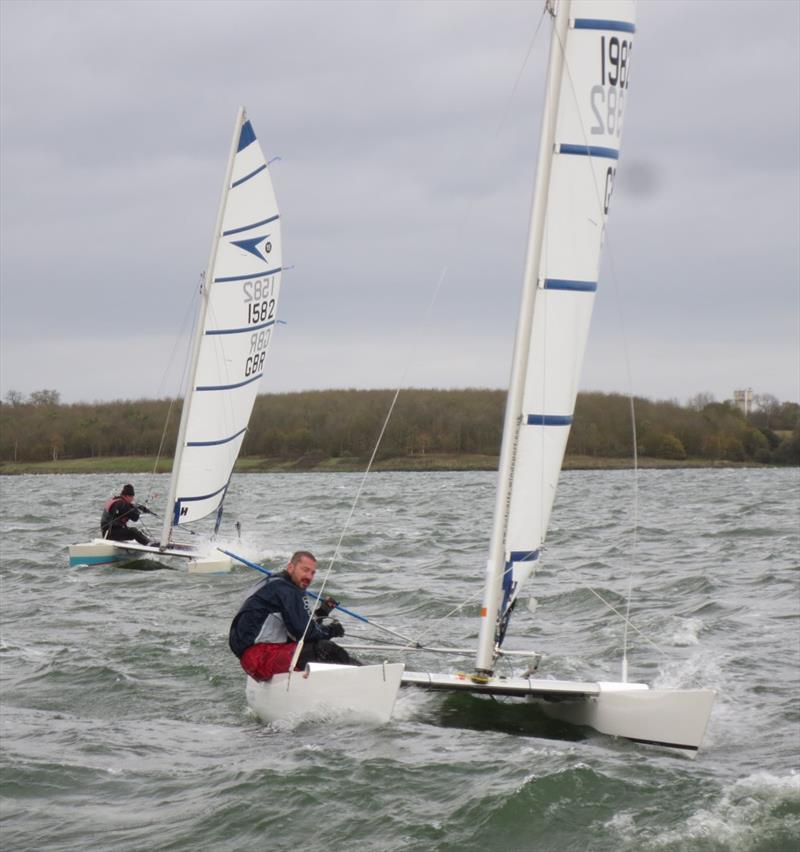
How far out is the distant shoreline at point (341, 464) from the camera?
67.8 meters

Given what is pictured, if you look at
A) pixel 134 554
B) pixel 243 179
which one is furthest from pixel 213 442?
pixel 243 179

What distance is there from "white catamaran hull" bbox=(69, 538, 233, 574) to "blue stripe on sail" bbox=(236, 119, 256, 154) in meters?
6.32

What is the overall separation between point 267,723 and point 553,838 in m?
2.85

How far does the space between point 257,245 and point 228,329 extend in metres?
1.46

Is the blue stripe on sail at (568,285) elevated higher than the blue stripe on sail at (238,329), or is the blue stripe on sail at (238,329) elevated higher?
the blue stripe on sail at (238,329)

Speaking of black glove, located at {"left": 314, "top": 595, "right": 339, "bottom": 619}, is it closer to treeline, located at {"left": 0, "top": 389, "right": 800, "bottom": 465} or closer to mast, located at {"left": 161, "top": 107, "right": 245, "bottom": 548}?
mast, located at {"left": 161, "top": 107, "right": 245, "bottom": 548}

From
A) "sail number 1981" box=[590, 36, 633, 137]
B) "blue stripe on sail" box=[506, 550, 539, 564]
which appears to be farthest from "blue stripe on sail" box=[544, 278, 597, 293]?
"blue stripe on sail" box=[506, 550, 539, 564]

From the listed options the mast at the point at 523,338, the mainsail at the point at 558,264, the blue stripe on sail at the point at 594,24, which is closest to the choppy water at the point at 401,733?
the mast at the point at 523,338

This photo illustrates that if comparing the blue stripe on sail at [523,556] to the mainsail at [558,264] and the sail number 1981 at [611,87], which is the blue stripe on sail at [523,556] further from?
the sail number 1981 at [611,87]

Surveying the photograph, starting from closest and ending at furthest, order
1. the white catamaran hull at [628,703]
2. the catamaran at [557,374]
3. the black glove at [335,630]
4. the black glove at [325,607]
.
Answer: the white catamaran hull at [628,703]
the catamaran at [557,374]
the black glove at [335,630]
the black glove at [325,607]

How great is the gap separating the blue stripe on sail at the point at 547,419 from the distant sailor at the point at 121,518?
35.9ft

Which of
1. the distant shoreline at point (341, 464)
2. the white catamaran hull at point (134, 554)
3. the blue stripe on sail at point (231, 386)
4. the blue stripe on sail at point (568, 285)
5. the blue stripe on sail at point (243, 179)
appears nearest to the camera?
the blue stripe on sail at point (568, 285)

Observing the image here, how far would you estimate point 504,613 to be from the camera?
842 centimetres

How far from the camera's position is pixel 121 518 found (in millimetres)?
18078
